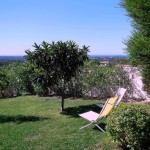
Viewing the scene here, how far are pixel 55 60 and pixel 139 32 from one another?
5288 millimetres

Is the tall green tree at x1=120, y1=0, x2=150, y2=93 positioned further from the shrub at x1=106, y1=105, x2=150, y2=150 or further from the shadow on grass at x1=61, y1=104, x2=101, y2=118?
the shadow on grass at x1=61, y1=104, x2=101, y2=118

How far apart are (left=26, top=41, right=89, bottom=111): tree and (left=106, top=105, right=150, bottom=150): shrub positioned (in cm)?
596

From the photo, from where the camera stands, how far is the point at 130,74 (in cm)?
1642

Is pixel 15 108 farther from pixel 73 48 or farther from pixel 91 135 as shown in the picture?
pixel 91 135

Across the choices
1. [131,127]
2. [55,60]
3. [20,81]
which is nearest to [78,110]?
[55,60]

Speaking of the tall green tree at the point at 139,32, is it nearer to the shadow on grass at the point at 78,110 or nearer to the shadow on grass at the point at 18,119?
the shadow on grass at the point at 78,110

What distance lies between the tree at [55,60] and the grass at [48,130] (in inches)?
47.4

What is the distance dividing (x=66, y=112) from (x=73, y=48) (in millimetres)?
2482

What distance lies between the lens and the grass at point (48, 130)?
748cm

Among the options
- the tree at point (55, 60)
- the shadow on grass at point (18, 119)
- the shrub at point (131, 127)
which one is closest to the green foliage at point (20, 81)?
the tree at point (55, 60)

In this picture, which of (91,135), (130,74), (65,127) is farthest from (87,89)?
(91,135)

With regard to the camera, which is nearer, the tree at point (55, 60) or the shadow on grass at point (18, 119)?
the shadow on grass at point (18, 119)

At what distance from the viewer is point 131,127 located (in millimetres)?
6344

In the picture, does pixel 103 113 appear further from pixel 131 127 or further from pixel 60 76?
pixel 60 76
